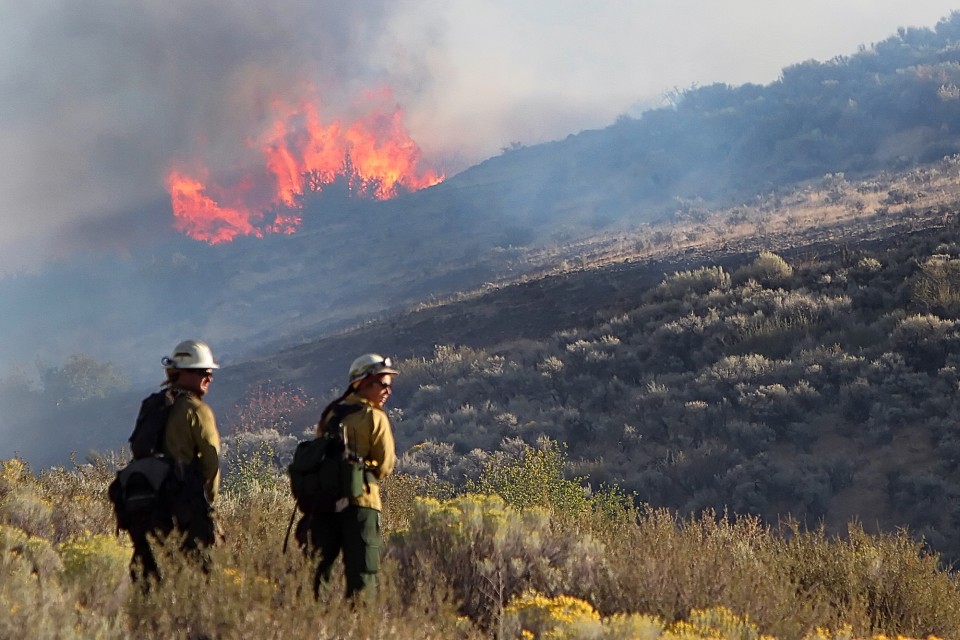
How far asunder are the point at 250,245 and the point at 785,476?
93652 millimetres

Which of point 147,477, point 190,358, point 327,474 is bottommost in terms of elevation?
point 327,474

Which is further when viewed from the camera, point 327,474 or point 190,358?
point 190,358

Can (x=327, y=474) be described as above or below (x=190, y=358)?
below

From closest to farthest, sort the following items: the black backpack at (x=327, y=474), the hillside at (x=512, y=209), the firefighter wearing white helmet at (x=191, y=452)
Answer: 1. the black backpack at (x=327, y=474)
2. the firefighter wearing white helmet at (x=191, y=452)
3. the hillside at (x=512, y=209)

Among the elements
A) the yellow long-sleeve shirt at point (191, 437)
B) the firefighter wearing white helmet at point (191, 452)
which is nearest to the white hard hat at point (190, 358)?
the firefighter wearing white helmet at point (191, 452)

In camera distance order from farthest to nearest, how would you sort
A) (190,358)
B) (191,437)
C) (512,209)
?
(512,209), (190,358), (191,437)

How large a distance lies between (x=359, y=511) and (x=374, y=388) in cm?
76

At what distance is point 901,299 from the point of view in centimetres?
1956

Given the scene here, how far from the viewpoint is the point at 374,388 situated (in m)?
5.36

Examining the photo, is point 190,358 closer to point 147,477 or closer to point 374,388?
point 147,477

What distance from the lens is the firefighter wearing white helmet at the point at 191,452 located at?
5.05 meters

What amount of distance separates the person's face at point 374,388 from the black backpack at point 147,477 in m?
1.13

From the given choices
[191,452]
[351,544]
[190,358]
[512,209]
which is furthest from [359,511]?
[512,209]

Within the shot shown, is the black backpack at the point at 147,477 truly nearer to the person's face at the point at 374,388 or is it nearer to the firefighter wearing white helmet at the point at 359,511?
the firefighter wearing white helmet at the point at 359,511
